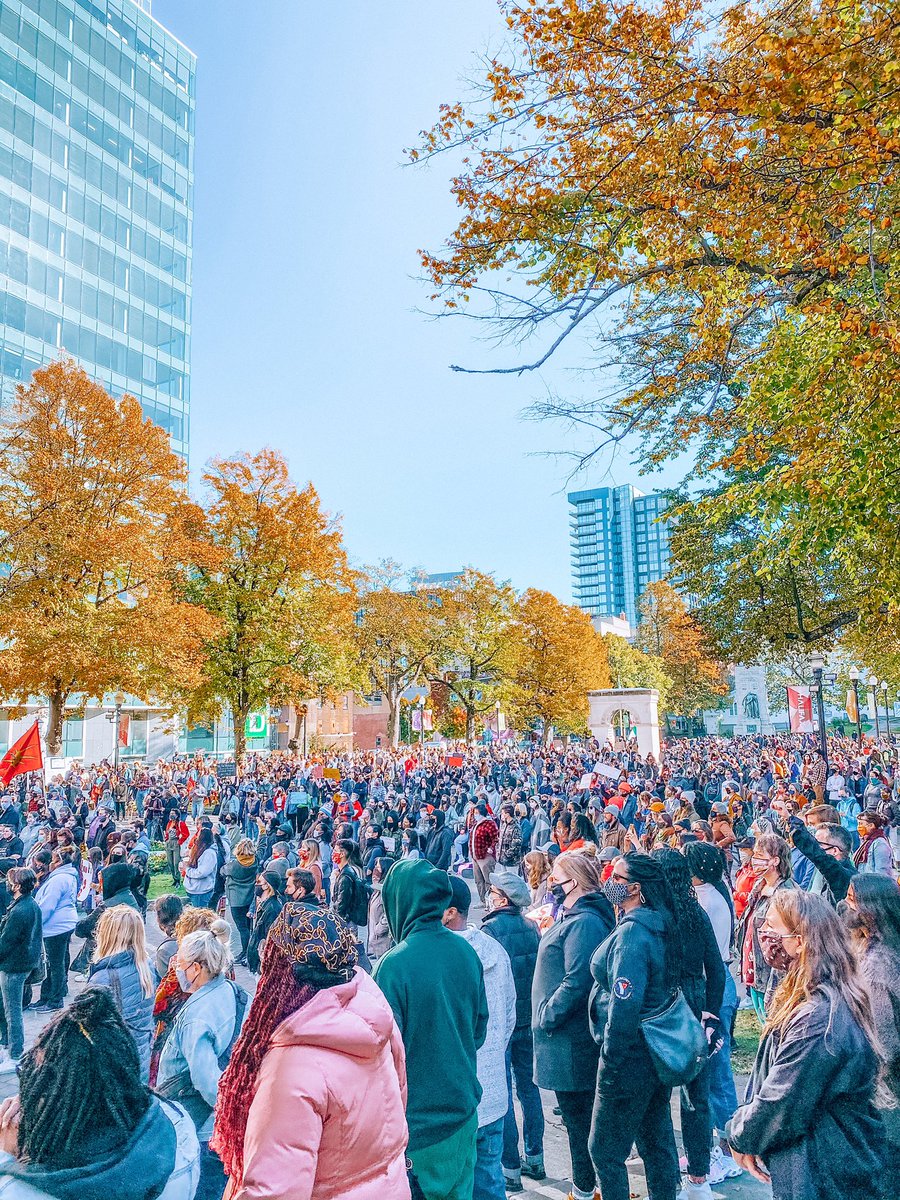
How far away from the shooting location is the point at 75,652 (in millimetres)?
21656

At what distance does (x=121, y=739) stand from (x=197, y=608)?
16.7m

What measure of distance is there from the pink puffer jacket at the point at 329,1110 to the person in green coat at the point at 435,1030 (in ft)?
2.46

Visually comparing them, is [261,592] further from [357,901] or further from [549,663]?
[549,663]

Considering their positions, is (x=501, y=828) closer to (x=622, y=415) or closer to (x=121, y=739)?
(x=622, y=415)

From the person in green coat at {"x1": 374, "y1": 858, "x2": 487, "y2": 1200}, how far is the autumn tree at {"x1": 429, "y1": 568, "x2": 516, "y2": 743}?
4737 cm

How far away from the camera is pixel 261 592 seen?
29453 millimetres

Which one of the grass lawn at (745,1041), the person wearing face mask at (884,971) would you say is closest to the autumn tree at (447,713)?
the grass lawn at (745,1041)

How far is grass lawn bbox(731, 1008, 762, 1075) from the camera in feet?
21.1

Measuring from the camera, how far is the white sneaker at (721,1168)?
473 cm

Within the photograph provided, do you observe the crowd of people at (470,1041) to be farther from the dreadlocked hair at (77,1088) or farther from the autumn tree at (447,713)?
the autumn tree at (447,713)

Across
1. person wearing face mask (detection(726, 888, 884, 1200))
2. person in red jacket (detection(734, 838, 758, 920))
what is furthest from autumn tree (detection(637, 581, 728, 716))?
person wearing face mask (detection(726, 888, 884, 1200))

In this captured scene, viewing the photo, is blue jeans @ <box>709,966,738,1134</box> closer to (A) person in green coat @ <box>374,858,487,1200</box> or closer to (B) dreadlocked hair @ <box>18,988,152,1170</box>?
(A) person in green coat @ <box>374,858,487,1200</box>

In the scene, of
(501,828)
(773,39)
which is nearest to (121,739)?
(501,828)

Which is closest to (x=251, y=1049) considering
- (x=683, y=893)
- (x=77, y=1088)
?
(x=77, y=1088)
